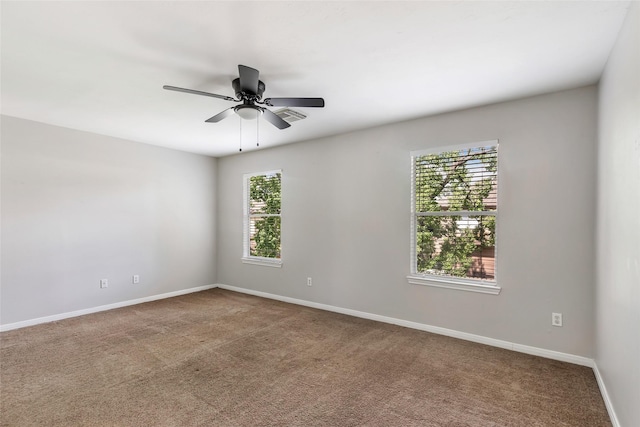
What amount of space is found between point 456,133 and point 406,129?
0.59 metres

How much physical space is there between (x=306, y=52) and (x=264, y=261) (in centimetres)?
373

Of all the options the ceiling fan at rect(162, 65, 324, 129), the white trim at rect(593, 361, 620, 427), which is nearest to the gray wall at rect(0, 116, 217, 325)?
the ceiling fan at rect(162, 65, 324, 129)

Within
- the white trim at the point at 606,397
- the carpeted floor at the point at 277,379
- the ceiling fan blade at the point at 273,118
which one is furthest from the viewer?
the ceiling fan blade at the point at 273,118

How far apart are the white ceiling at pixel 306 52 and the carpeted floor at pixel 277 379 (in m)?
2.50

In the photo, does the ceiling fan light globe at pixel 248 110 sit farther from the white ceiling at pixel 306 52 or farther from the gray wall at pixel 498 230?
the gray wall at pixel 498 230

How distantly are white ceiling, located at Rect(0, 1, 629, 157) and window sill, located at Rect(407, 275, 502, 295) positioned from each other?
6.19 feet

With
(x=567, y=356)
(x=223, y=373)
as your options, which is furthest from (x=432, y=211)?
(x=223, y=373)

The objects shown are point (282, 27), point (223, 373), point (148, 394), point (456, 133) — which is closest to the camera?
point (282, 27)

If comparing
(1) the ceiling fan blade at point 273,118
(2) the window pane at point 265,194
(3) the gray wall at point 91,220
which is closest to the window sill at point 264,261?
(2) the window pane at point 265,194

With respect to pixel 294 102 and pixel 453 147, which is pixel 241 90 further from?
pixel 453 147

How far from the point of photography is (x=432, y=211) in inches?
144

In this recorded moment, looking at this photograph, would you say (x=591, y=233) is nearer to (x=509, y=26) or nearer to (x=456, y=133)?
(x=456, y=133)

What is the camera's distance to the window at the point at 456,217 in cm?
329

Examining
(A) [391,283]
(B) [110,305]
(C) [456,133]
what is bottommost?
(B) [110,305]
